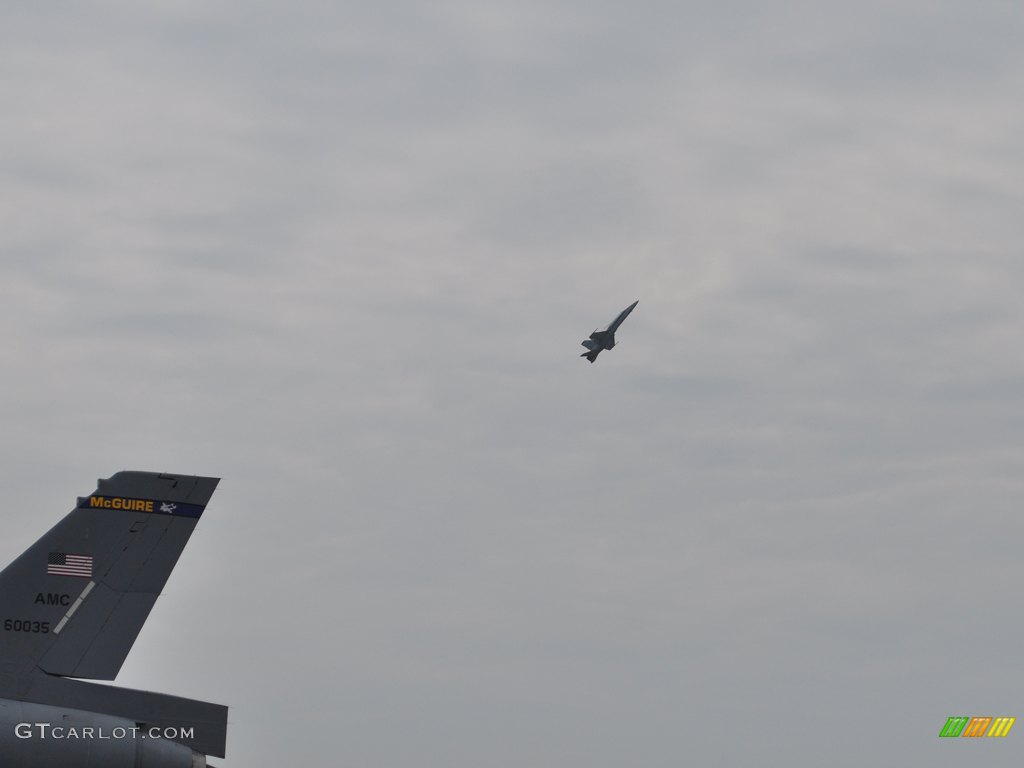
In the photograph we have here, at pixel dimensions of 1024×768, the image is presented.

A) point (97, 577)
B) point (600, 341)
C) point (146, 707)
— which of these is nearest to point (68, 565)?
point (97, 577)

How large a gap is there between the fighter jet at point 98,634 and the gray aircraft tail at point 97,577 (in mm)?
21

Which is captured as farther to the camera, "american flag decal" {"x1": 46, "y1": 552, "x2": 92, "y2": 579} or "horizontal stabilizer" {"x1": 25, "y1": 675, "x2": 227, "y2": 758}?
"american flag decal" {"x1": 46, "y1": 552, "x2": 92, "y2": 579}

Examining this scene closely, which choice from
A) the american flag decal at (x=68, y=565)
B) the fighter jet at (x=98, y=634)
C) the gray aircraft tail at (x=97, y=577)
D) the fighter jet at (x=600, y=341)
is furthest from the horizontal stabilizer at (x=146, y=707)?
the fighter jet at (x=600, y=341)

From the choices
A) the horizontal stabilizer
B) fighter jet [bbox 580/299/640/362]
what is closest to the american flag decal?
the horizontal stabilizer

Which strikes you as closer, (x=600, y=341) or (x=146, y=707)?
(x=146, y=707)

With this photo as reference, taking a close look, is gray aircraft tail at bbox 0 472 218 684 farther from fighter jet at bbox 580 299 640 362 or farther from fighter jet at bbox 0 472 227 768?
fighter jet at bbox 580 299 640 362

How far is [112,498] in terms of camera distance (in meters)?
29.5

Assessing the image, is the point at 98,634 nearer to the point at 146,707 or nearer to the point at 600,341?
the point at 146,707

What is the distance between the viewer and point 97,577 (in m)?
29.0

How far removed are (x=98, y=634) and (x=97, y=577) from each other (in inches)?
45.8

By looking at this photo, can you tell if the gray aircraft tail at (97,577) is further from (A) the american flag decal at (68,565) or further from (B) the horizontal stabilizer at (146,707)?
(B) the horizontal stabilizer at (146,707)

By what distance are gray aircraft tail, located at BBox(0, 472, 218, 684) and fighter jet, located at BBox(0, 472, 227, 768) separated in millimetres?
21

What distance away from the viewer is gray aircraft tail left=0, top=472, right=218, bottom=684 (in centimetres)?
2841

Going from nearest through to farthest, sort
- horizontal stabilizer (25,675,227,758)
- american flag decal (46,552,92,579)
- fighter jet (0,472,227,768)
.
→ fighter jet (0,472,227,768)
horizontal stabilizer (25,675,227,758)
american flag decal (46,552,92,579)
